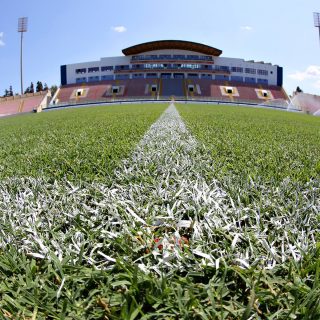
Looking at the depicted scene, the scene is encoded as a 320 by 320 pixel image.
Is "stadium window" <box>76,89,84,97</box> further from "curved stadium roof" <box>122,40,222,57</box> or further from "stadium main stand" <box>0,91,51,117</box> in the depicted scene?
"curved stadium roof" <box>122,40,222,57</box>

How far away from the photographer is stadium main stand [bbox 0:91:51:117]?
42.6 metres

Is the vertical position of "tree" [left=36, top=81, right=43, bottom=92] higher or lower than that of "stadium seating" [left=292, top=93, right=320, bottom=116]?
higher

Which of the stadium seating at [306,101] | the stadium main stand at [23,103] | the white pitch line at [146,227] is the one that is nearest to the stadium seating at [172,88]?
the stadium seating at [306,101]

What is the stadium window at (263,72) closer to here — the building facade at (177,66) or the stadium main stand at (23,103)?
the building facade at (177,66)

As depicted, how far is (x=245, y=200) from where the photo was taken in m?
1.44

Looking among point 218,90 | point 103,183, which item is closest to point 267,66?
point 218,90

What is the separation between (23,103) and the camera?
45375 mm

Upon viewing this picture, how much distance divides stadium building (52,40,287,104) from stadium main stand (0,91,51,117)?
15.2 feet

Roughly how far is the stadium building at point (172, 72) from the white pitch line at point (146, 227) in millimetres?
50950

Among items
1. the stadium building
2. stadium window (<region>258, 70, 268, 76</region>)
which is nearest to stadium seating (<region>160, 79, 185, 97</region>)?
the stadium building

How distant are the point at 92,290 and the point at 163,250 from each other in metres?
0.24

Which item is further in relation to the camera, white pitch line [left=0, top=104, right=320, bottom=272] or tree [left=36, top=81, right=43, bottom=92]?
tree [left=36, top=81, right=43, bottom=92]

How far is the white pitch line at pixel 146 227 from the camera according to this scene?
913mm

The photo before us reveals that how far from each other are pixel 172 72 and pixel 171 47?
505 cm
